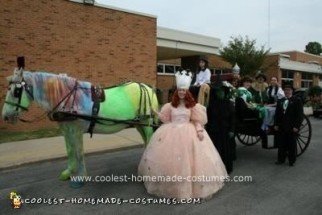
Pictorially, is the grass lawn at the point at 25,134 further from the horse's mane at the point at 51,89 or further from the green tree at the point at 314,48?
the green tree at the point at 314,48

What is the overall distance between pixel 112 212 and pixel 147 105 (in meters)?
2.37

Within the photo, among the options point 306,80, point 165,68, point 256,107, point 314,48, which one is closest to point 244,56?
point 165,68

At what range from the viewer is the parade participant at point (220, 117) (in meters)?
7.30

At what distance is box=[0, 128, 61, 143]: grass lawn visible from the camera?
1198 cm

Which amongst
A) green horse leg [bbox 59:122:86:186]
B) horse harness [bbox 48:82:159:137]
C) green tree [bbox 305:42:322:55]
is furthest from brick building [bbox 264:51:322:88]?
green tree [bbox 305:42:322:55]

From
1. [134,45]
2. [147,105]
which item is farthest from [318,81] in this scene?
[147,105]

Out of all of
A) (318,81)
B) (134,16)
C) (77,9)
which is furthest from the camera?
(318,81)

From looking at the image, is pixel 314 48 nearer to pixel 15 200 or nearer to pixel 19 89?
pixel 19 89

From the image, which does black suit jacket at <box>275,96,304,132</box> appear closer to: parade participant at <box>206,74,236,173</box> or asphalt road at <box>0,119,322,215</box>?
asphalt road at <box>0,119,322,215</box>

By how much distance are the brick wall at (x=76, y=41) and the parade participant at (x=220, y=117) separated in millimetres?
8520

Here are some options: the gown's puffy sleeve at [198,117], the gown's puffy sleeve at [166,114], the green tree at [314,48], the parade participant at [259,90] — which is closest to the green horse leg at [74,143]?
the gown's puffy sleeve at [166,114]

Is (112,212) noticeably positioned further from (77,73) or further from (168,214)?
(77,73)

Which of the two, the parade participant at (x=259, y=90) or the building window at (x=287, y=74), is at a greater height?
the building window at (x=287, y=74)

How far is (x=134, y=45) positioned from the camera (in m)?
17.3
